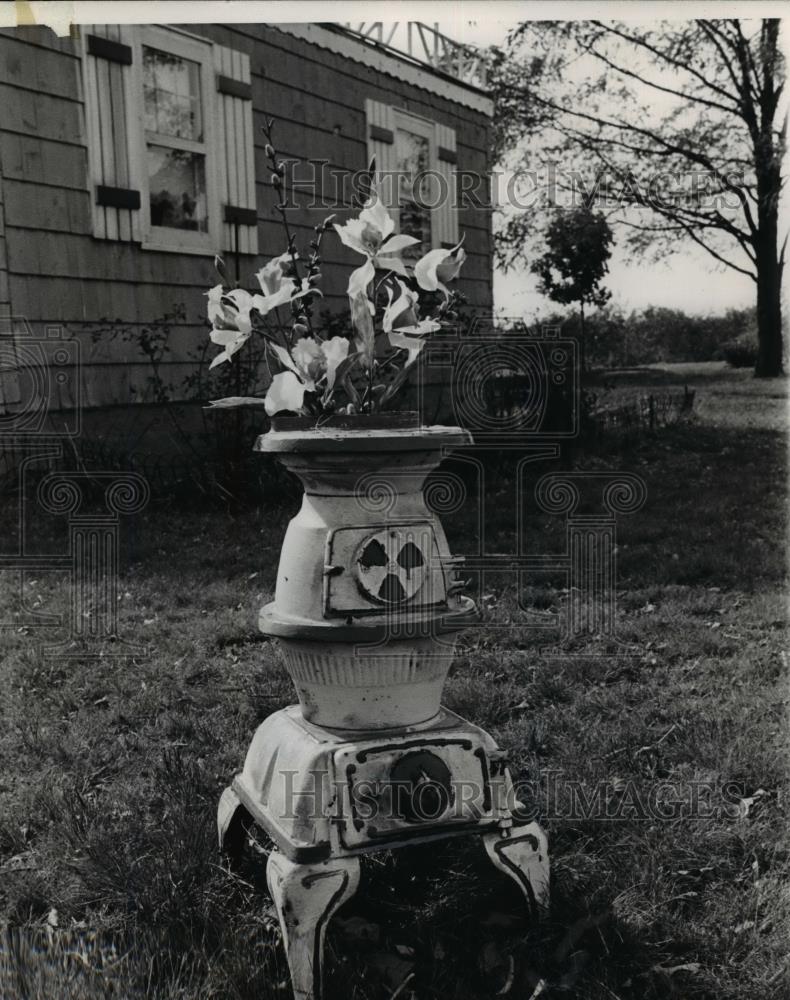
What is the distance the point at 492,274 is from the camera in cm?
1111

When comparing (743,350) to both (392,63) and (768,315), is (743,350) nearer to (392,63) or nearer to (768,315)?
(768,315)

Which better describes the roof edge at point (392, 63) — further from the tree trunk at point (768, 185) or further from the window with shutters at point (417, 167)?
the tree trunk at point (768, 185)

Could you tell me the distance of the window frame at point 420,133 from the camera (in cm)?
948

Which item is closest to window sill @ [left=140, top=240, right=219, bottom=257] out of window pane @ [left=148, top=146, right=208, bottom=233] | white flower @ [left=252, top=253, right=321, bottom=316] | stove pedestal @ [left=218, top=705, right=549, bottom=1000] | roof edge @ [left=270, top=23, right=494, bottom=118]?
window pane @ [left=148, top=146, right=208, bottom=233]

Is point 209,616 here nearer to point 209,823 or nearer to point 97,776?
point 97,776

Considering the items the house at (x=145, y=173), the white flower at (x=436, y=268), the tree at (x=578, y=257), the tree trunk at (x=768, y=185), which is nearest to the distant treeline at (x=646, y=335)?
the tree at (x=578, y=257)

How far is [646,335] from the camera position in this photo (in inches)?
441

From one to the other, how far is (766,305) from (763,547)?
4.12 m

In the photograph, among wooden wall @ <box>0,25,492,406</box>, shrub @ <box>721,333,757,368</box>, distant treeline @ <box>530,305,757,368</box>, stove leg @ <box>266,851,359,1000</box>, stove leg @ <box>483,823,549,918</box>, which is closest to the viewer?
stove leg @ <box>266,851,359,1000</box>

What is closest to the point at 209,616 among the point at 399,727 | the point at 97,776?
the point at 97,776

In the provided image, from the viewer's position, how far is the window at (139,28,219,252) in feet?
22.6

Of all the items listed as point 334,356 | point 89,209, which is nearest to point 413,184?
point 89,209

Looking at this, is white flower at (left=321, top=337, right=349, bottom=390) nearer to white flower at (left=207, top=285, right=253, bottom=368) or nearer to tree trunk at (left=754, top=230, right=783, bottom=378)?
white flower at (left=207, top=285, right=253, bottom=368)

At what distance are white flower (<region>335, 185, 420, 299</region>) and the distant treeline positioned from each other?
875cm
